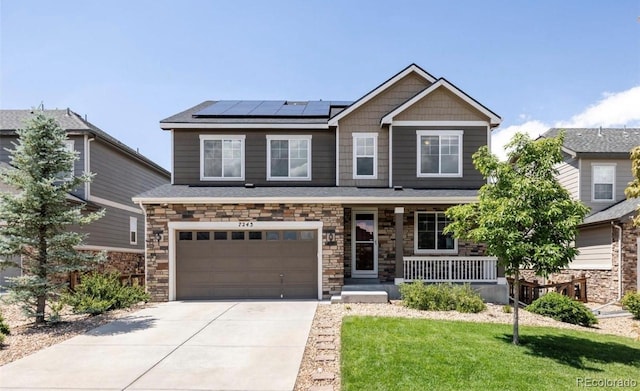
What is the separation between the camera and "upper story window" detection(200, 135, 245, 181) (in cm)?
1465

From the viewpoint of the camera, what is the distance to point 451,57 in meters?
16.0

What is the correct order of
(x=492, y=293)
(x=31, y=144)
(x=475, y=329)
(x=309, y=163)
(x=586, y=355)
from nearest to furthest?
(x=586, y=355)
(x=475, y=329)
(x=31, y=144)
(x=492, y=293)
(x=309, y=163)

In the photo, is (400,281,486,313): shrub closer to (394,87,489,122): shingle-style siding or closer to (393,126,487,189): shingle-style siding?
(393,126,487,189): shingle-style siding

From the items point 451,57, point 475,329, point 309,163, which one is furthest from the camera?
point 451,57

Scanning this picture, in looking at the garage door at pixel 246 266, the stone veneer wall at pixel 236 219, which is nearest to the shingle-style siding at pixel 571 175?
the stone veneer wall at pixel 236 219

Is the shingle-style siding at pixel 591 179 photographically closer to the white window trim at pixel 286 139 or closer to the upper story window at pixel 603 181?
the upper story window at pixel 603 181

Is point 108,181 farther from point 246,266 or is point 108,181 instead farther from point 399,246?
point 399,246

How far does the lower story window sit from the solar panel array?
16.6 feet

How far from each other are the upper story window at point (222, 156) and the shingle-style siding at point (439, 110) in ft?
18.3

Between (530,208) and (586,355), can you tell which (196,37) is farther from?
(586,355)

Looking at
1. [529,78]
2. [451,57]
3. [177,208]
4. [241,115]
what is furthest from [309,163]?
[529,78]

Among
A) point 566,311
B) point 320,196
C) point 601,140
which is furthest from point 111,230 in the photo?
point 601,140

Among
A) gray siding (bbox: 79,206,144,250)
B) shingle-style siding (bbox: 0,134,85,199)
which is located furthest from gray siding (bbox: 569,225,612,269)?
shingle-style siding (bbox: 0,134,85,199)

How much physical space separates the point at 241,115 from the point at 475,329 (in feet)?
33.7
